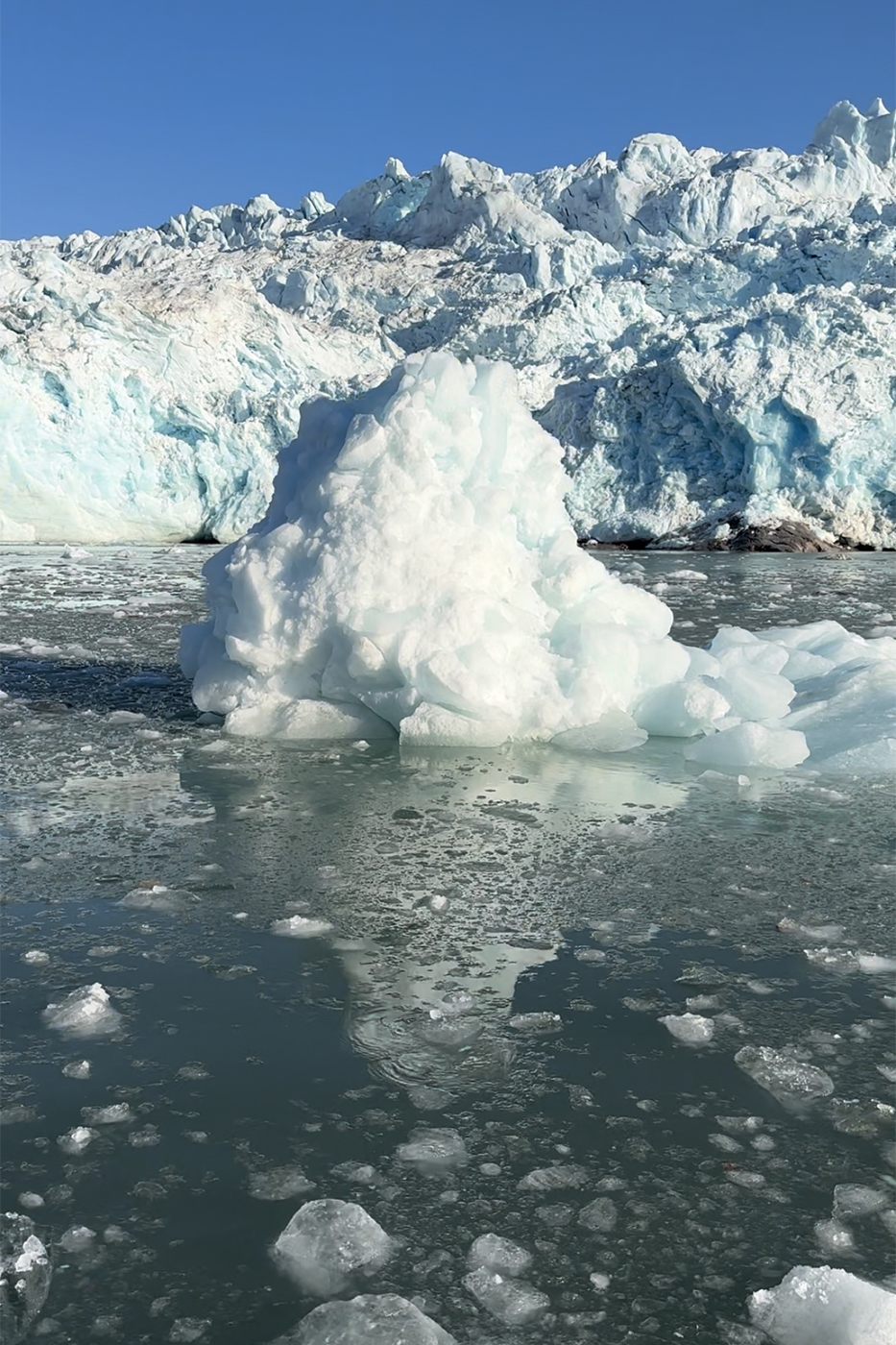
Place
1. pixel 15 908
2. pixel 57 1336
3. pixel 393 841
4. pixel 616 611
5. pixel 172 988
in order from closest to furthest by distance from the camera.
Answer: pixel 57 1336 → pixel 172 988 → pixel 15 908 → pixel 393 841 → pixel 616 611

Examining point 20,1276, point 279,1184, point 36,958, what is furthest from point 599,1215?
point 36,958

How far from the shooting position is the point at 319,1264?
1615mm

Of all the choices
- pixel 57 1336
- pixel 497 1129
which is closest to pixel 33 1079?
pixel 57 1336

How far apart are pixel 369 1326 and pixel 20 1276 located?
0.50m

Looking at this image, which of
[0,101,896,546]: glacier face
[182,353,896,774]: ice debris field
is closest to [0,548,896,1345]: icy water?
[182,353,896,774]: ice debris field

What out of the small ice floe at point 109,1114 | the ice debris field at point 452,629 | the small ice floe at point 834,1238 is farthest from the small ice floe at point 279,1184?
the ice debris field at point 452,629

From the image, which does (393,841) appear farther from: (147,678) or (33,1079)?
(147,678)

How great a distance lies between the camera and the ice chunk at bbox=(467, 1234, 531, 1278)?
1609 mm

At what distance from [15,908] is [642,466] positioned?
23.1 m

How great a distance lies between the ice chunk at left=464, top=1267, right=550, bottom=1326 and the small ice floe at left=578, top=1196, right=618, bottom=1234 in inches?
6.4

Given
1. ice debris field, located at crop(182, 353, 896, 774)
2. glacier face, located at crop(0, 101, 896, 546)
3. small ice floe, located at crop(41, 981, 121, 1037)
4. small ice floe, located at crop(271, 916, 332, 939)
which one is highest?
glacier face, located at crop(0, 101, 896, 546)

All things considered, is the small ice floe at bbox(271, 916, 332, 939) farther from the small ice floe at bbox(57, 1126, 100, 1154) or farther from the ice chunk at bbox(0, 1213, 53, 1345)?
the ice chunk at bbox(0, 1213, 53, 1345)

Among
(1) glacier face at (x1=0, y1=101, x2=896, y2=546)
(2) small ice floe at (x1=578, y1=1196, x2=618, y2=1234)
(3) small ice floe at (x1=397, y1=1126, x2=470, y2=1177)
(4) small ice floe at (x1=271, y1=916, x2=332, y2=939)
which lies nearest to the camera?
(2) small ice floe at (x1=578, y1=1196, x2=618, y2=1234)

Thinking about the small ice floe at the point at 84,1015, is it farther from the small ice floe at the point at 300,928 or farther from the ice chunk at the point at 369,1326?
the ice chunk at the point at 369,1326
